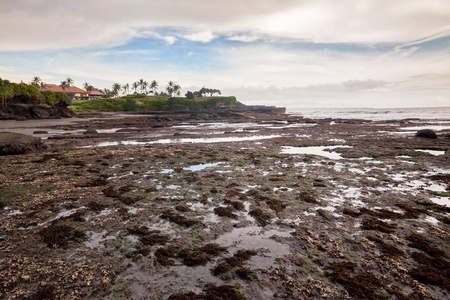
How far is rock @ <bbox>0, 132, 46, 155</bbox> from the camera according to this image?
21.1 meters

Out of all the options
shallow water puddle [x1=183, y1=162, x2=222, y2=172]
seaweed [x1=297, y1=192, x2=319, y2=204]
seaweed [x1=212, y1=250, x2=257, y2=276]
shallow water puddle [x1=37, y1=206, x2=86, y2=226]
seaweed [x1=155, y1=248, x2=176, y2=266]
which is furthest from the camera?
shallow water puddle [x1=183, y1=162, x2=222, y2=172]

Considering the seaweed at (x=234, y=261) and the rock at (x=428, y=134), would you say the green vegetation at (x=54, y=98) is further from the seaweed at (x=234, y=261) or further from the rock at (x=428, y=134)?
the rock at (x=428, y=134)

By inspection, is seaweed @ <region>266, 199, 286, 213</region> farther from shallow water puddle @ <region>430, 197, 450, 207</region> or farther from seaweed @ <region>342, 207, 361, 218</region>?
shallow water puddle @ <region>430, 197, 450, 207</region>

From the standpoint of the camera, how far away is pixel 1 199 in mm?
10898

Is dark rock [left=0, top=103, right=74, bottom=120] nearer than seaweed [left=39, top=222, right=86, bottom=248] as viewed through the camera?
No

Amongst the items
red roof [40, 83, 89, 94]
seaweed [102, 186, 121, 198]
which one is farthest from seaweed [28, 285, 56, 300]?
red roof [40, 83, 89, 94]

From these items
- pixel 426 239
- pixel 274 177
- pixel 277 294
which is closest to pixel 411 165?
pixel 274 177

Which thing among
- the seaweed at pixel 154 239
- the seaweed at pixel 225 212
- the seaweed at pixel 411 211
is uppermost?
the seaweed at pixel 411 211

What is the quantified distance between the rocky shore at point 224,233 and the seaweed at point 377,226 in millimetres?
59

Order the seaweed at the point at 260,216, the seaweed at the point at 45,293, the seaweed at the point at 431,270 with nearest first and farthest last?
1. the seaweed at the point at 45,293
2. the seaweed at the point at 431,270
3. the seaweed at the point at 260,216

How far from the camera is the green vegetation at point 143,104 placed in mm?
108006

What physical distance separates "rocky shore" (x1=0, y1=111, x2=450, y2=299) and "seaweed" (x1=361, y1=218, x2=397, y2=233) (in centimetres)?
6

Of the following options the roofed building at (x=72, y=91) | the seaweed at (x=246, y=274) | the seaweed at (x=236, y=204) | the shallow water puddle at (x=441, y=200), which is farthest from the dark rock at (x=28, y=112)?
the shallow water puddle at (x=441, y=200)

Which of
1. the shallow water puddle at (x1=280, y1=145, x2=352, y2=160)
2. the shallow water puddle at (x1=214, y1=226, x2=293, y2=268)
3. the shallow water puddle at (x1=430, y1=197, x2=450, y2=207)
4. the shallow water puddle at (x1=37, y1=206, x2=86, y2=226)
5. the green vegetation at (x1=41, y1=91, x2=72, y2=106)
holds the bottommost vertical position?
the shallow water puddle at (x1=37, y1=206, x2=86, y2=226)
